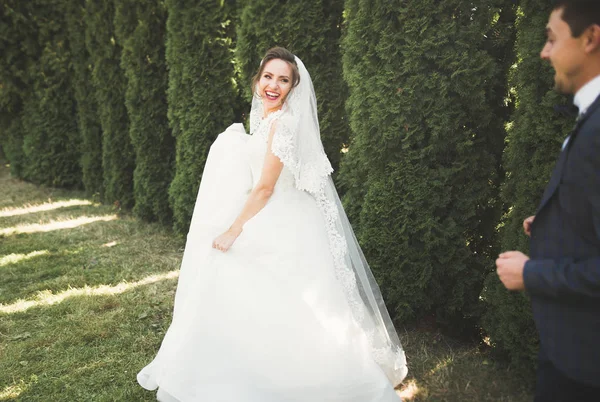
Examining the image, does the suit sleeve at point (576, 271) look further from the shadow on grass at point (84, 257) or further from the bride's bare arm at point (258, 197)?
the shadow on grass at point (84, 257)

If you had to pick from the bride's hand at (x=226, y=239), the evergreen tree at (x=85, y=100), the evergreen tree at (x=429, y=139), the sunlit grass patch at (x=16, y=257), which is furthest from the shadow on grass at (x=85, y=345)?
the evergreen tree at (x=85, y=100)

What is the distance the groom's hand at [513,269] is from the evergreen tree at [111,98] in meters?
7.22

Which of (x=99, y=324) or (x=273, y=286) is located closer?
(x=273, y=286)

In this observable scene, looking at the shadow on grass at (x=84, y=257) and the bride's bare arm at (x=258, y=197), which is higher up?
the bride's bare arm at (x=258, y=197)

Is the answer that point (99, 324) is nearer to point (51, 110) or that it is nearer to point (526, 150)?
point (526, 150)

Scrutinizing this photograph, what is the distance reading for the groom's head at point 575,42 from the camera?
149cm

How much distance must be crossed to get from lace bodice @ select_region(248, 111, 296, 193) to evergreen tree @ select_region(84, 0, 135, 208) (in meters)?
5.49

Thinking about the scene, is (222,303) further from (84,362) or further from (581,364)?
(581,364)

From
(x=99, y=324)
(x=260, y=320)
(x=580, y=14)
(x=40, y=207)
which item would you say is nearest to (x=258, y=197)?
(x=260, y=320)

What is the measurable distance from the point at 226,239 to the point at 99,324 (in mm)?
2069

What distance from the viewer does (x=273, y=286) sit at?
2818 mm

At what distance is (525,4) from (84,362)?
389cm

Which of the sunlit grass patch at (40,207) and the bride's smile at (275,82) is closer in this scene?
the bride's smile at (275,82)

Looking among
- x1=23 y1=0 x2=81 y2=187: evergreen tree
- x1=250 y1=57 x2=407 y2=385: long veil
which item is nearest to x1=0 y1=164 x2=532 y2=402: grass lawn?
x1=250 y1=57 x2=407 y2=385: long veil
